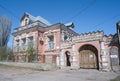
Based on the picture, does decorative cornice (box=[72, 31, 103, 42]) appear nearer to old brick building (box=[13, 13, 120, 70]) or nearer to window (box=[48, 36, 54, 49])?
old brick building (box=[13, 13, 120, 70])

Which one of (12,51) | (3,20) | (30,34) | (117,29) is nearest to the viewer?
(117,29)

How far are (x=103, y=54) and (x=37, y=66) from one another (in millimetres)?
8272

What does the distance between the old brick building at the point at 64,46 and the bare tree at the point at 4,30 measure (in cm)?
457

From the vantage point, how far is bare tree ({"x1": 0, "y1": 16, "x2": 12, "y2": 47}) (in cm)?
2784

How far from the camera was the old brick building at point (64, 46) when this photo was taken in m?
13.6

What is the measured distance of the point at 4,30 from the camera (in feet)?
92.9

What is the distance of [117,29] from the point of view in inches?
506

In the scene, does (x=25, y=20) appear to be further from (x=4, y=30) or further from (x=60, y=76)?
(x=60, y=76)

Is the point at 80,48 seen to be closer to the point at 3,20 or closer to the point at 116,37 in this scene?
the point at 116,37

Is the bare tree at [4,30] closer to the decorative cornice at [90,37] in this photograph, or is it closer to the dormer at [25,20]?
the dormer at [25,20]

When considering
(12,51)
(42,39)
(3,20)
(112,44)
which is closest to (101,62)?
(112,44)

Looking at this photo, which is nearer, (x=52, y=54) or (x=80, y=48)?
(x=80, y=48)

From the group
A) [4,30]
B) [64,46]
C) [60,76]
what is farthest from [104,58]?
[4,30]

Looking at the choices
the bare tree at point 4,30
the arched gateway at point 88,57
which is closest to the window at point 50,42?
the arched gateway at point 88,57
